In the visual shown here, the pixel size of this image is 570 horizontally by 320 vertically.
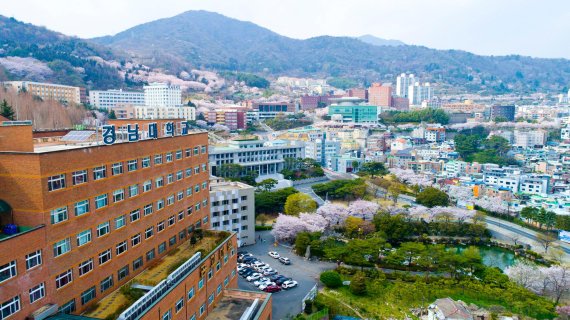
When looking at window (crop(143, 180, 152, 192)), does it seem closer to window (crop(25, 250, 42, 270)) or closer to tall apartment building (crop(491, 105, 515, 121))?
window (crop(25, 250, 42, 270))

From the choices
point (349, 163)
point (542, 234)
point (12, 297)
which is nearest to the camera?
point (12, 297)

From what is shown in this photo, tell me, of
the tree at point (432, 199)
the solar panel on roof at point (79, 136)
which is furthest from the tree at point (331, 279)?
the tree at point (432, 199)

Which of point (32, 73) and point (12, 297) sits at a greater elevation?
point (32, 73)

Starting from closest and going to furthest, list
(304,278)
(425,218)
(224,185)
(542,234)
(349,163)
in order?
(304,278), (224,185), (542,234), (425,218), (349,163)

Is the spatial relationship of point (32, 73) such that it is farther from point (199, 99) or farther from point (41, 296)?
point (41, 296)

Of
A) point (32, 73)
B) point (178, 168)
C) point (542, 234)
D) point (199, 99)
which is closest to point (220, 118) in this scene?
point (199, 99)

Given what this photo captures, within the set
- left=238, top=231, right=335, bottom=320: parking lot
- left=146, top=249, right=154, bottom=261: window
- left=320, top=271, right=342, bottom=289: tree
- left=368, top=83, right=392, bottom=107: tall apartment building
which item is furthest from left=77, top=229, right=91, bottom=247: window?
left=368, top=83, right=392, bottom=107: tall apartment building
